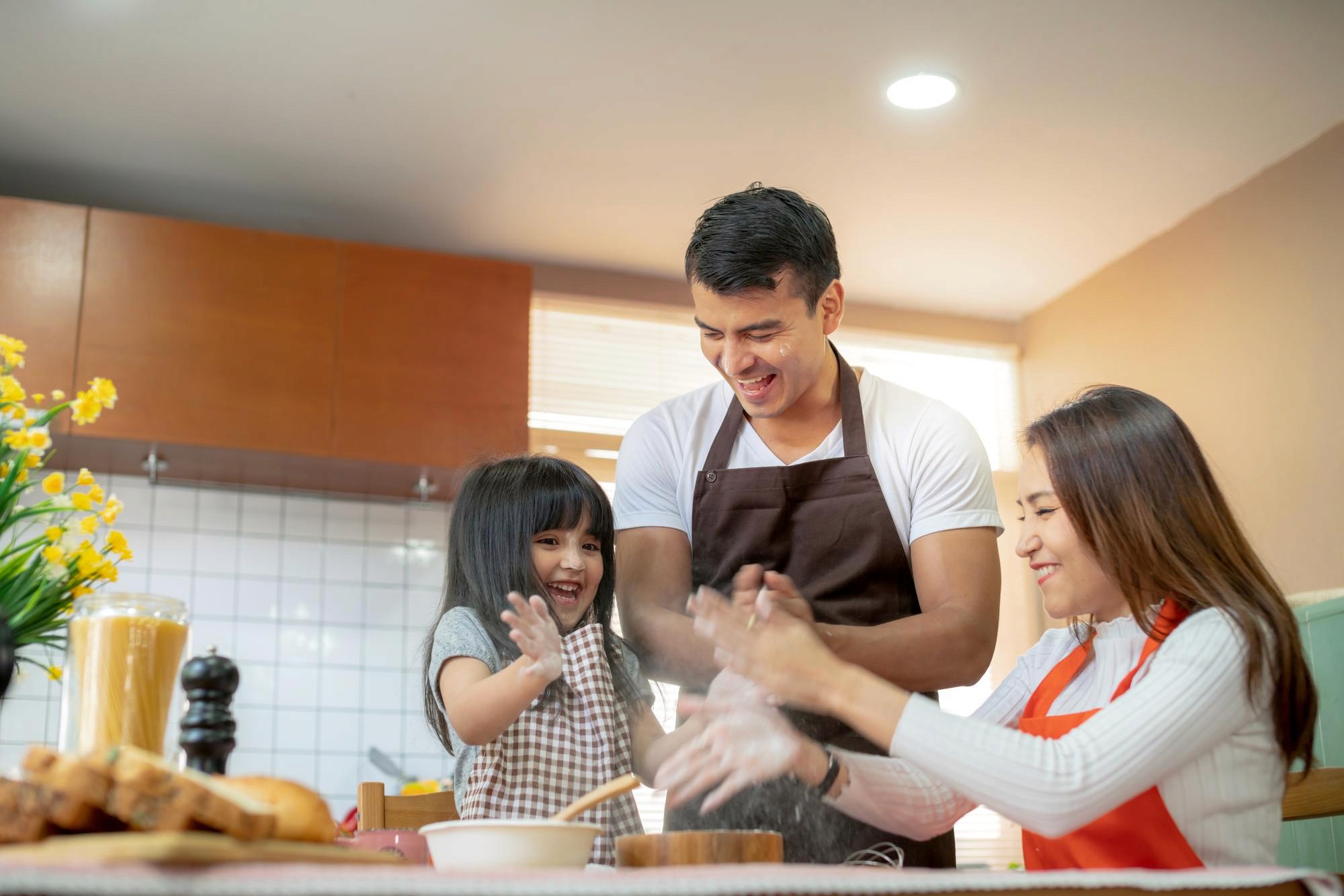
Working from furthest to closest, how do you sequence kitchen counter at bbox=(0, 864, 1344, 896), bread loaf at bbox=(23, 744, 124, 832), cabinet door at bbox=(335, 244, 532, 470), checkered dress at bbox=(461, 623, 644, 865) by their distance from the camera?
cabinet door at bbox=(335, 244, 532, 470) → checkered dress at bbox=(461, 623, 644, 865) → bread loaf at bbox=(23, 744, 124, 832) → kitchen counter at bbox=(0, 864, 1344, 896)

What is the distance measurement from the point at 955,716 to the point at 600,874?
46 cm

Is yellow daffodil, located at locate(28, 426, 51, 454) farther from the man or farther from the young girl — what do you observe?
the man

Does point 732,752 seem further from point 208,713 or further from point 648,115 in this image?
point 648,115

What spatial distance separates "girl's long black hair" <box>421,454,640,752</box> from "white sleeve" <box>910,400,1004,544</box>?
0.46 meters

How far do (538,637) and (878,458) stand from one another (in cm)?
80

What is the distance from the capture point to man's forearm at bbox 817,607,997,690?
171 cm

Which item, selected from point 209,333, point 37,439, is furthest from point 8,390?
point 209,333

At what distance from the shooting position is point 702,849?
1.00m

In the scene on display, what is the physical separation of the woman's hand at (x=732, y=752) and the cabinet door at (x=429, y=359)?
2366mm

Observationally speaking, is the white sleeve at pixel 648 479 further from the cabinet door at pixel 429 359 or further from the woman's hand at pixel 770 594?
the cabinet door at pixel 429 359

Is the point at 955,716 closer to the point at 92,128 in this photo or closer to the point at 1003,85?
the point at 1003,85

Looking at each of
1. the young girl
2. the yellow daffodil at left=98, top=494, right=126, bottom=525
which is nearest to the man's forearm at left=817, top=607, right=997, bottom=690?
the young girl

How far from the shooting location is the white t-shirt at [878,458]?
76.7 inches

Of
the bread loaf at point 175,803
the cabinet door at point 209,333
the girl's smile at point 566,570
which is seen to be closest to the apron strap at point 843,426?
the girl's smile at point 566,570
